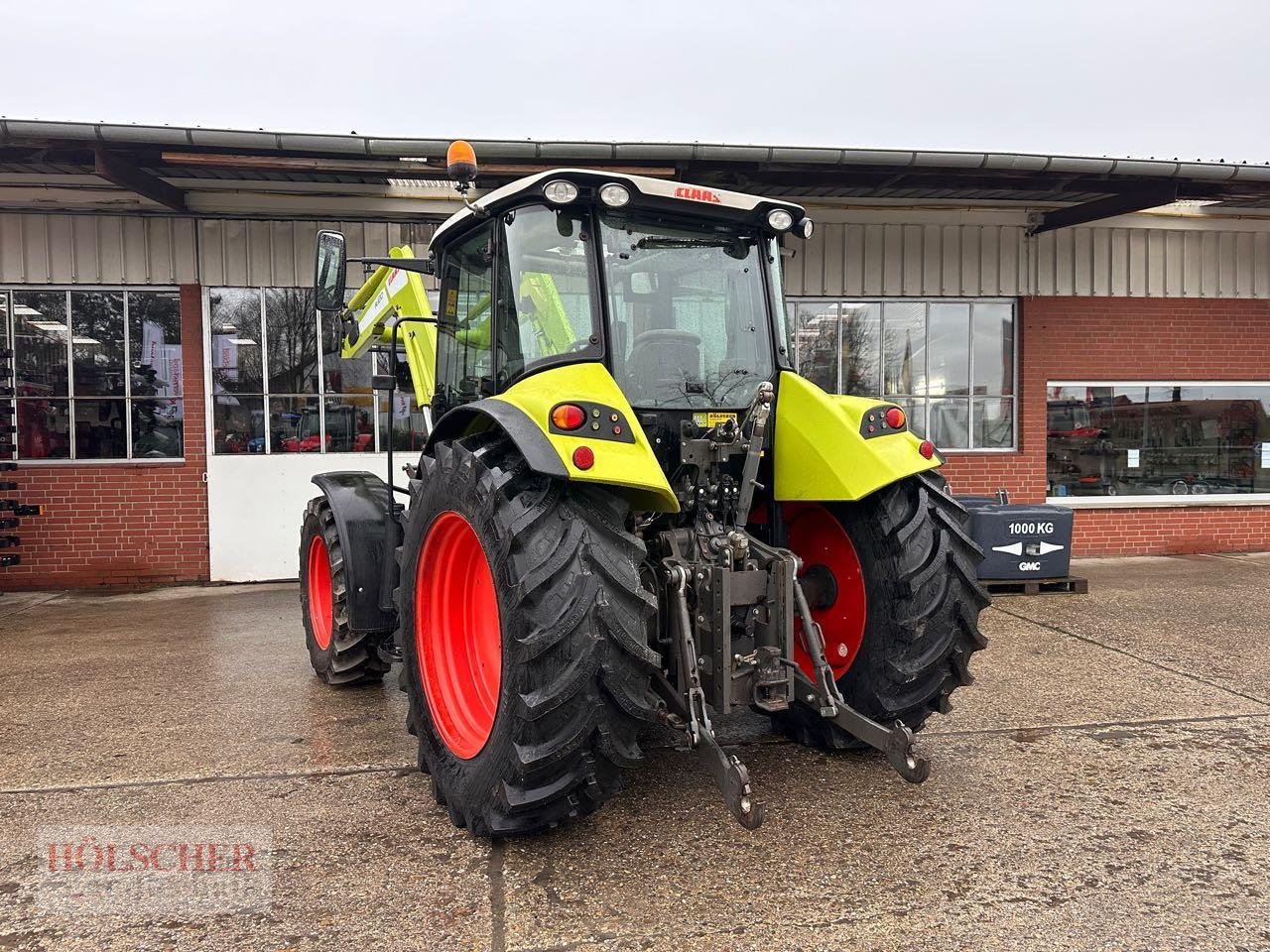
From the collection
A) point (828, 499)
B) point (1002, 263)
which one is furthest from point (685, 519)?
point (1002, 263)

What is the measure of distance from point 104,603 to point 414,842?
6.58m

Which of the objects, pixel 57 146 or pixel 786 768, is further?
pixel 57 146

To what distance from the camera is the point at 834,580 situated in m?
3.87

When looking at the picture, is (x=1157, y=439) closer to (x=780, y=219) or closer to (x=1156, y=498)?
(x=1156, y=498)

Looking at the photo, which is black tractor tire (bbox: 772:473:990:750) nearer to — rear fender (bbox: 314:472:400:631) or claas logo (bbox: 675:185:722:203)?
claas logo (bbox: 675:185:722:203)

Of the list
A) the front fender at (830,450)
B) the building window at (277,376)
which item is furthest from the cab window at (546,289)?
the building window at (277,376)

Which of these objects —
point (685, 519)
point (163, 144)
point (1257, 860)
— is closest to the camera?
point (1257, 860)

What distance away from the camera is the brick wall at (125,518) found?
8953 millimetres

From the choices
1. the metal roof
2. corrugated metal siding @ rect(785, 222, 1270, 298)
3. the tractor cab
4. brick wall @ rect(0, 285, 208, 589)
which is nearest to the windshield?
the tractor cab

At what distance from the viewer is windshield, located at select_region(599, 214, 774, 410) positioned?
3.49m

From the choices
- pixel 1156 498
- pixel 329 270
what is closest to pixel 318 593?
pixel 329 270

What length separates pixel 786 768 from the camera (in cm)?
382

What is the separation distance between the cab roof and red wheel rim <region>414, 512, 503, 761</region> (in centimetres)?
130

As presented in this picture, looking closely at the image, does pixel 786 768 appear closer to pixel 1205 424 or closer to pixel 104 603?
pixel 104 603
